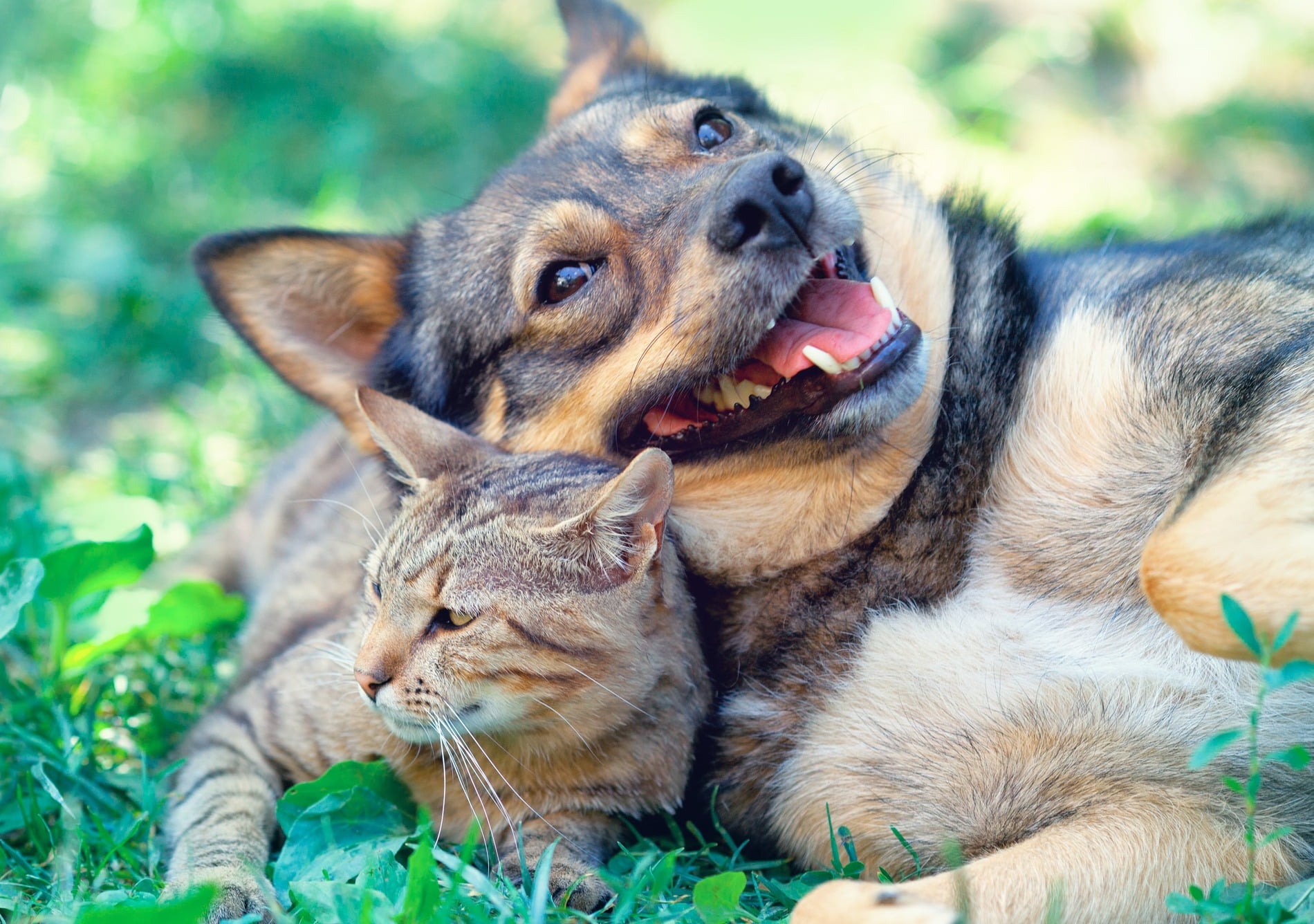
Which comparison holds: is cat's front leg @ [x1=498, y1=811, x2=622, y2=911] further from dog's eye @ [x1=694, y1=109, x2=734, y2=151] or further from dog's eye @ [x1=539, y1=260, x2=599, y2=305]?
dog's eye @ [x1=694, y1=109, x2=734, y2=151]

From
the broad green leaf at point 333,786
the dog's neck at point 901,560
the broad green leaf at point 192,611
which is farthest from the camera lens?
the broad green leaf at point 192,611

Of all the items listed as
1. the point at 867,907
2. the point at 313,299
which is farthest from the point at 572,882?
the point at 313,299

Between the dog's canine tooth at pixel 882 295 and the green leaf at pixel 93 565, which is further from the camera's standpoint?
the green leaf at pixel 93 565

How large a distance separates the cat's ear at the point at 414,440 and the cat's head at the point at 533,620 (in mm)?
297

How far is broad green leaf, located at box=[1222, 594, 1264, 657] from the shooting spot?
6.89 ft

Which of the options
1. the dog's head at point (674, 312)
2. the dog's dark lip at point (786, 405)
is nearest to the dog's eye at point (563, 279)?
the dog's head at point (674, 312)

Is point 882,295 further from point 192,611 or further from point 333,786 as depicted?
point 192,611

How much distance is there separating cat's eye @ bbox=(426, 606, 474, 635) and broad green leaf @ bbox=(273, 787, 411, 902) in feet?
1.55

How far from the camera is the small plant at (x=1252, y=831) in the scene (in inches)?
80.6

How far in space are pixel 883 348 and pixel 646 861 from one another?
4.45ft

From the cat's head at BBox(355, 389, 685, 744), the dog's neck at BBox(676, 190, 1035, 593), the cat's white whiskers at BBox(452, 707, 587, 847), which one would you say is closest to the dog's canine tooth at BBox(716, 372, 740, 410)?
the dog's neck at BBox(676, 190, 1035, 593)

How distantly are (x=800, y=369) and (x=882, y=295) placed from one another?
0.31 metres

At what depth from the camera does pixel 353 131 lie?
7176mm

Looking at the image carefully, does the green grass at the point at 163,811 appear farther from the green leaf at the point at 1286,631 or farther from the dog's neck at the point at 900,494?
the dog's neck at the point at 900,494
